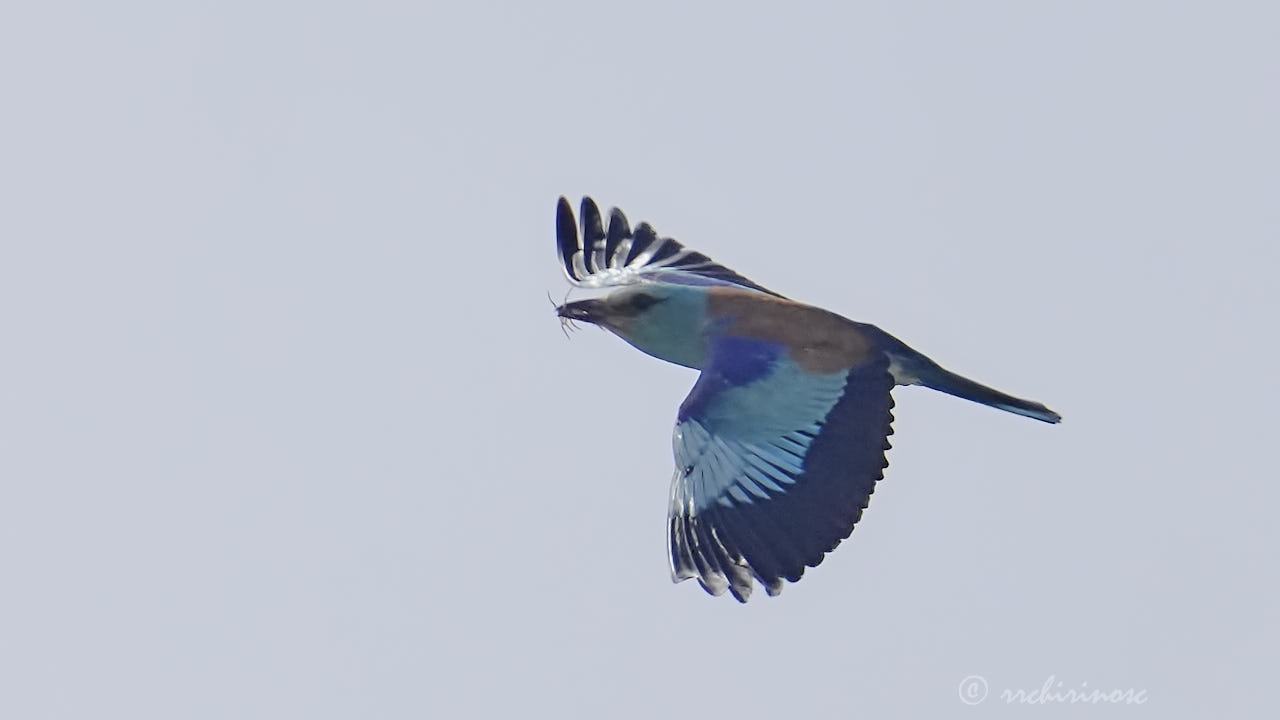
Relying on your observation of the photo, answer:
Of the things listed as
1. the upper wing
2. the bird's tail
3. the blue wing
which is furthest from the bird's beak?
the bird's tail

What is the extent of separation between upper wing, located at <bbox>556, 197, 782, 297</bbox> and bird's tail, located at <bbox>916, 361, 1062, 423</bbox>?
9.07ft

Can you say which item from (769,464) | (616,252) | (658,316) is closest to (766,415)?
(769,464)

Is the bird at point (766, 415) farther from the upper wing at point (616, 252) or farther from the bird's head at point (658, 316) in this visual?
the upper wing at point (616, 252)

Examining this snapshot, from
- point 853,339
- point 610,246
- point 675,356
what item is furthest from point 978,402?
point 610,246

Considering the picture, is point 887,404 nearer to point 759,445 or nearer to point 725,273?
point 759,445

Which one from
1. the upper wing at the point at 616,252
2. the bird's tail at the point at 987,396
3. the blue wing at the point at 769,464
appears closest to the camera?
the blue wing at the point at 769,464

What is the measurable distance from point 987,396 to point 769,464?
2283mm

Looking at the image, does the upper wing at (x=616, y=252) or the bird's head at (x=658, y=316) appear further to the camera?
the upper wing at (x=616, y=252)

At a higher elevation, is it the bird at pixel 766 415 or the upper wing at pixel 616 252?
the upper wing at pixel 616 252

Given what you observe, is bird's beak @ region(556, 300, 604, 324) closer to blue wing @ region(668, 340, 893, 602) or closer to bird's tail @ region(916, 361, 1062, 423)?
blue wing @ region(668, 340, 893, 602)

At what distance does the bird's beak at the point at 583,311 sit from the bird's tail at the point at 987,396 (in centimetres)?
264

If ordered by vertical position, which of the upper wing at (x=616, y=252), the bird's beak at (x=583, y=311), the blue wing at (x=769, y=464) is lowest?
the blue wing at (x=769, y=464)

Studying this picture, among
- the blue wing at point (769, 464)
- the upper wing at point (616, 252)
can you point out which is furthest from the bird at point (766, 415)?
the upper wing at point (616, 252)

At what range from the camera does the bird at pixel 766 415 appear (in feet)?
48.7
